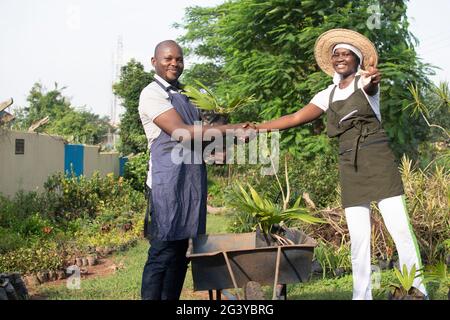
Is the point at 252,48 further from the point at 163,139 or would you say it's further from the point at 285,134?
the point at 163,139

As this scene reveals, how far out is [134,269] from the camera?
6.91 metres

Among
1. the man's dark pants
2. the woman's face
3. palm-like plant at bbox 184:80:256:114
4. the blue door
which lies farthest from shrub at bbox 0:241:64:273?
the blue door

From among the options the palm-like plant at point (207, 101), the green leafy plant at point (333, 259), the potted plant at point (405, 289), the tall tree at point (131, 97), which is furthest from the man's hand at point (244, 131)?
the tall tree at point (131, 97)

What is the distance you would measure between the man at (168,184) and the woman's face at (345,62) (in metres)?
0.92

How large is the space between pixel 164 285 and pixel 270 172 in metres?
6.27

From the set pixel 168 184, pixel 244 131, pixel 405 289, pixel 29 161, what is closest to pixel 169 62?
pixel 244 131

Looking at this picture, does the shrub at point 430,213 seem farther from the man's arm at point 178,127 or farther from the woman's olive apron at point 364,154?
the man's arm at point 178,127

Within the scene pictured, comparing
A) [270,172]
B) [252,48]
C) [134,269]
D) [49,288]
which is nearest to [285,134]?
[270,172]

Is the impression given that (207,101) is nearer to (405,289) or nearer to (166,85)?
(166,85)

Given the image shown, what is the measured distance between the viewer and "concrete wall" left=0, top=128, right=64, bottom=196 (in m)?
9.12

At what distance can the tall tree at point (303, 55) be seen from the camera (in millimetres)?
10289

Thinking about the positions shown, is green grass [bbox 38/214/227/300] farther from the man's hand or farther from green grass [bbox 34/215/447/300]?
the man's hand

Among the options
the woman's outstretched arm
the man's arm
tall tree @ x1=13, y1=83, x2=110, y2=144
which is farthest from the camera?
tall tree @ x1=13, y1=83, x2=110, y2=144

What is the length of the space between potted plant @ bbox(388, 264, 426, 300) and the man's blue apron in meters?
1.39
